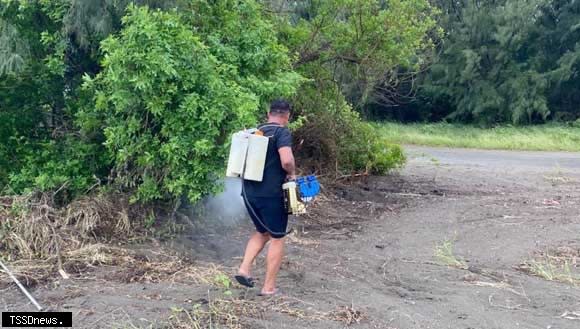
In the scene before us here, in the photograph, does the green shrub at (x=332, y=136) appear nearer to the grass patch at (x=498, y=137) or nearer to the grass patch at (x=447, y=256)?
the grass patch at (x=447, y=256)

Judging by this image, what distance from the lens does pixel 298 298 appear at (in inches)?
255

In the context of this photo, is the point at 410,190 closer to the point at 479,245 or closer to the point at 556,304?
the point at 479,245

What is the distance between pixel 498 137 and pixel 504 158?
28.0 ft

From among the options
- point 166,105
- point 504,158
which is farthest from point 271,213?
point 504,158

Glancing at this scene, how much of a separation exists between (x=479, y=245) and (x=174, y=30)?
14.8 ft

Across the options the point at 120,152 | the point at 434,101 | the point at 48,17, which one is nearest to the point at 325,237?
the point at 120,152

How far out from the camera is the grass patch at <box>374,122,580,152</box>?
2850 centimetres

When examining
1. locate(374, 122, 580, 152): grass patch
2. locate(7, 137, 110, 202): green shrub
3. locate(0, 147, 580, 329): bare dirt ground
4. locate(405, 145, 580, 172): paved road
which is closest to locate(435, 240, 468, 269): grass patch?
locate(0, 147, 580, 329): bare dirt ground

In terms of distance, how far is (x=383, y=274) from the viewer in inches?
298

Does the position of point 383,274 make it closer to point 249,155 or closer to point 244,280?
point 244,280

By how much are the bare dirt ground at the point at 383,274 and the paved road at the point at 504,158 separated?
7355 mm

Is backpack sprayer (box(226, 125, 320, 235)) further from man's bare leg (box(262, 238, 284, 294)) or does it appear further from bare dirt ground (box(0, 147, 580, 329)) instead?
bare dirt ground (box(0, 147, 580, 329))

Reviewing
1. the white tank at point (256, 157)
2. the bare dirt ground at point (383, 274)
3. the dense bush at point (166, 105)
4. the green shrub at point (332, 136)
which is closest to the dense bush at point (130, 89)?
the dense bush at point (166, 105)

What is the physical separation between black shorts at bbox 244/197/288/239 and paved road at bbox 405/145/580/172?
1390cm
